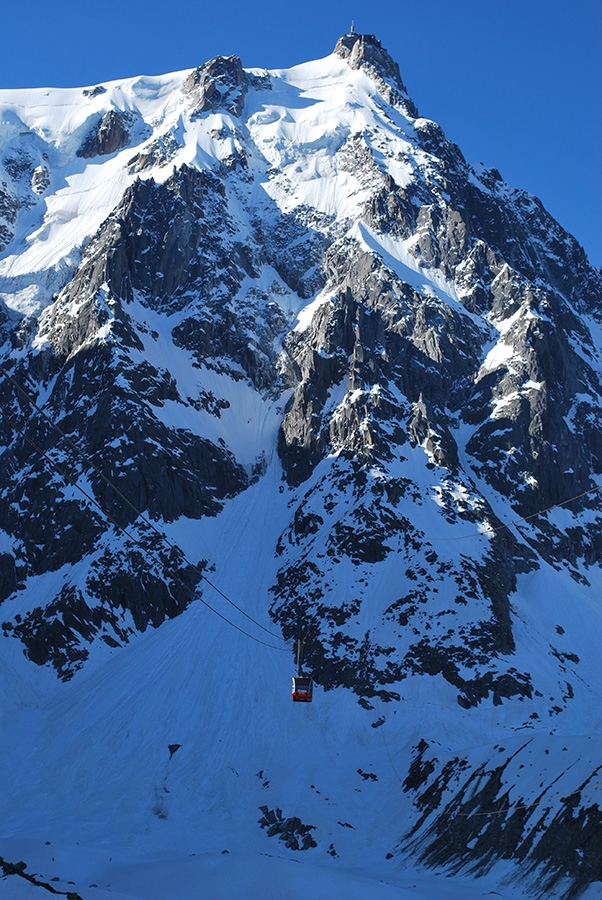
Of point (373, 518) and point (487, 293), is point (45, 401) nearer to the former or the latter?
point (373, 518)

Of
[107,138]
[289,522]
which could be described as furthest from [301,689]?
[107,138]

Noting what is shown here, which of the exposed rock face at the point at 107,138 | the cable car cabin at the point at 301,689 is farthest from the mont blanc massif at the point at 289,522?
the cable car cabin at the point at 301,689

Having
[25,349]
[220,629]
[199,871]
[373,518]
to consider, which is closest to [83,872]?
[199,871]

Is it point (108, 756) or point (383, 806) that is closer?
point (383, 806)

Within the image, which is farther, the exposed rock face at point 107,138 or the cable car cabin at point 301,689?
the exposed rock face at point 107,138

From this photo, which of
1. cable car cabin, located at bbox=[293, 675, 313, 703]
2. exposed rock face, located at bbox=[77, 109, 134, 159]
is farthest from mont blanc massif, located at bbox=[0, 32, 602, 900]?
cable car cabin, located at bbox=[293, 675, 313, 703]

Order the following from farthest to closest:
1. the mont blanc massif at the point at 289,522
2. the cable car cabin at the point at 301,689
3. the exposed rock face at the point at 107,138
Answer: the exposed rock face at the point at 107,138
the cable car cabin at the point at 301,689
the mont blanc massif at the point at 289,522

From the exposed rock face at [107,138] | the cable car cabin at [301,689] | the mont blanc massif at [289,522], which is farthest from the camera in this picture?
the exposed rock face at [107,138]

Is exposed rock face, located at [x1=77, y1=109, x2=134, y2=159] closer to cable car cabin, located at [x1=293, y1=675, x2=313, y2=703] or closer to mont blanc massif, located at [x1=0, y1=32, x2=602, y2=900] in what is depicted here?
mont blanc massif, located at [x1=0, y1=32, x2=602, y2=900]

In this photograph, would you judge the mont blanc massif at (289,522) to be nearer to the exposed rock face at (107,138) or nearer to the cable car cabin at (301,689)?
the exposed rock face at (107,138)
